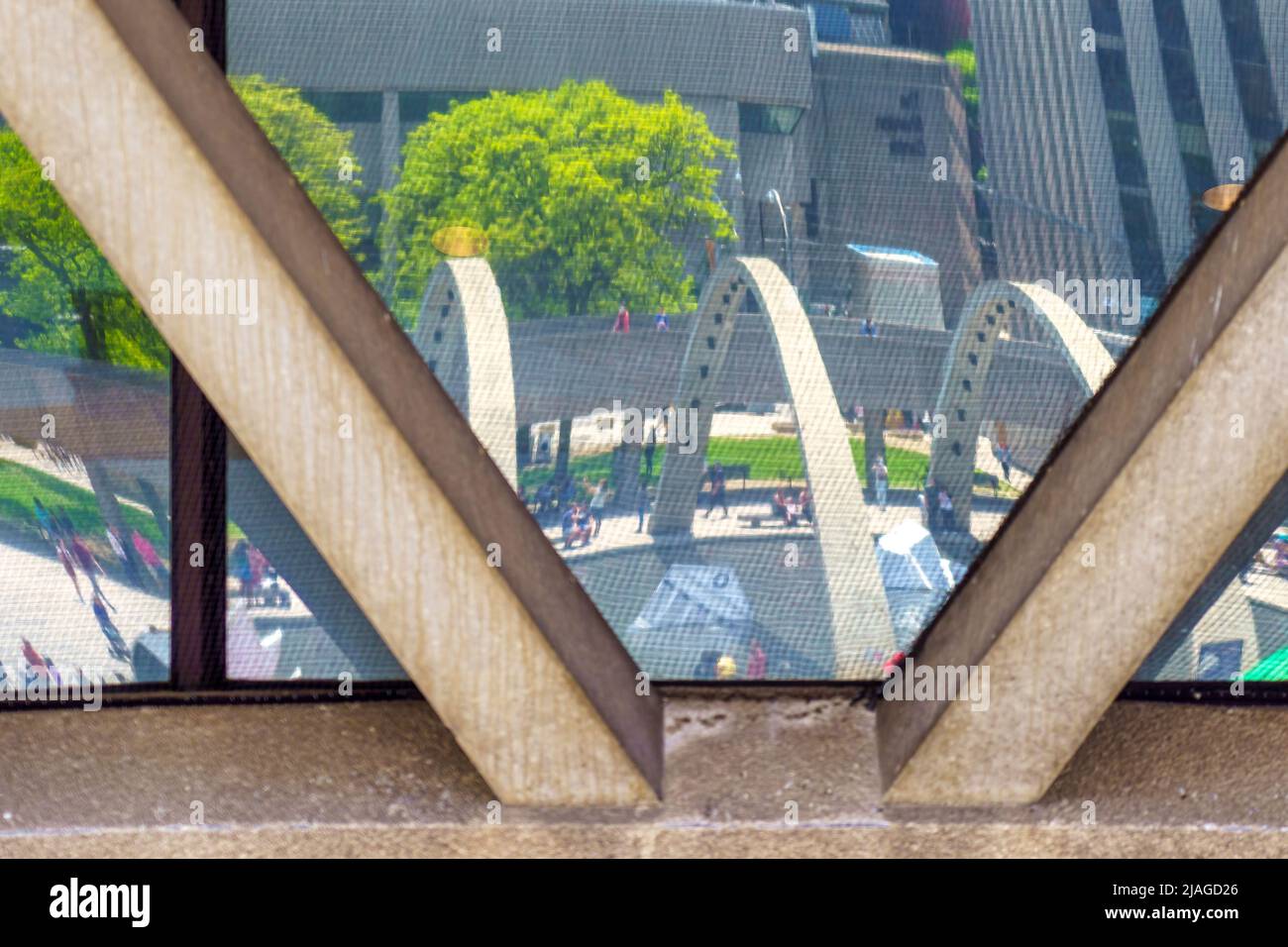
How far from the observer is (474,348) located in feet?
9.80

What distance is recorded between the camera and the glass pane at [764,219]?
9.52 feet

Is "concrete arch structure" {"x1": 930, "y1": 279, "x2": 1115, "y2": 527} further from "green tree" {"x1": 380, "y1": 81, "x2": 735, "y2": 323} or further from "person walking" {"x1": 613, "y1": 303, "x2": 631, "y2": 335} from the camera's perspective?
"person walking" {"x1": 613, "y1": 303, "x2": 631, "y2": 335}

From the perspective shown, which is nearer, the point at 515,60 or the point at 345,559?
the point at 345,559

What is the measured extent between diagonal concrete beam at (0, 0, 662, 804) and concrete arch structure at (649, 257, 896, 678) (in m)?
0.48

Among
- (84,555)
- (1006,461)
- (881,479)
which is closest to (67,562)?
(84,555)

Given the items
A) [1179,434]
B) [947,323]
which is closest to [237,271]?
[947,323]

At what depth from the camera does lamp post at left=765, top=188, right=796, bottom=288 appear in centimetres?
294

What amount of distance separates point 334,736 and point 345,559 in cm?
68

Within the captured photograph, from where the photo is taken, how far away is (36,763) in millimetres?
2871

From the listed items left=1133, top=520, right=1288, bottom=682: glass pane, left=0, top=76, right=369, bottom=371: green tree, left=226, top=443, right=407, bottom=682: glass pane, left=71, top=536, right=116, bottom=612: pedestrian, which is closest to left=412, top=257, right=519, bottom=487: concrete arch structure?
left=0, top=76, right=369, bottom=371: green tree

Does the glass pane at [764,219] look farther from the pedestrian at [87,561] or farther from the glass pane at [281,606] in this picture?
the pedestrian at [87,561]

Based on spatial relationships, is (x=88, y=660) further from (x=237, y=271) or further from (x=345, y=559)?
(x=237, y=271)

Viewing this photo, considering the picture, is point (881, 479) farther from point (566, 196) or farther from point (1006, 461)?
point (566, 196)

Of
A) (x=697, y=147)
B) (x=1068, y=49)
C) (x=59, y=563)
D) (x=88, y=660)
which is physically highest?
(x=1068, y=49)
